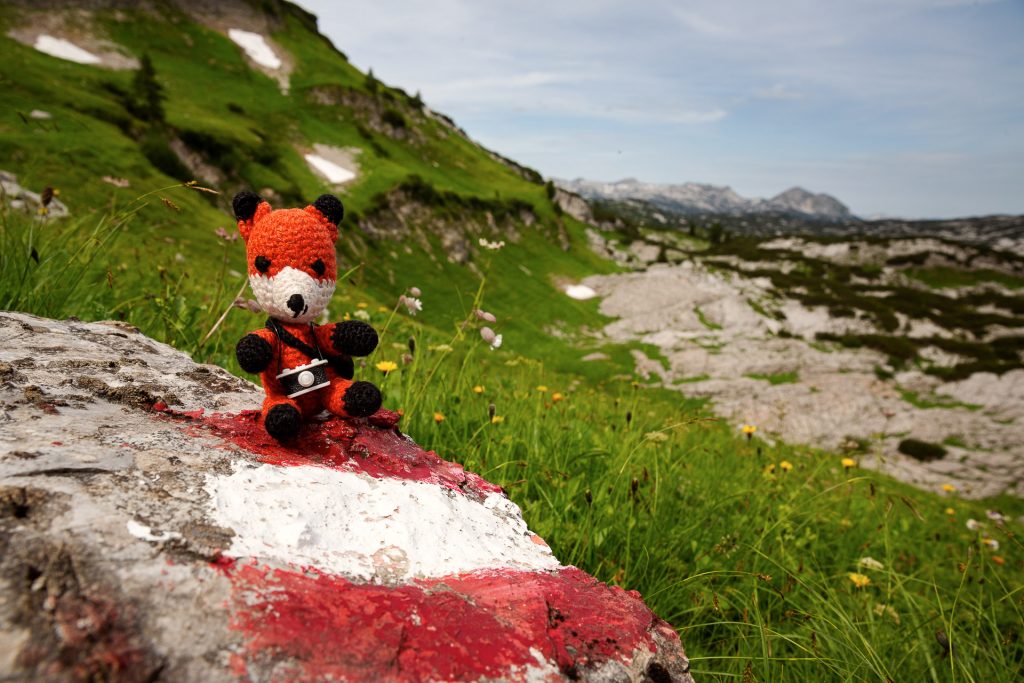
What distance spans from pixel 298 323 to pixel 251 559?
131 cm

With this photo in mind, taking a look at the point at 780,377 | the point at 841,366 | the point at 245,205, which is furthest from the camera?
the point at 841,366

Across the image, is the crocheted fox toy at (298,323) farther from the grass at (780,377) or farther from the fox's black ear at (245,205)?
the grass at (780,377)

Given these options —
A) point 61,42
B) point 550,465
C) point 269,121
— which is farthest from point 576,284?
point 550,465

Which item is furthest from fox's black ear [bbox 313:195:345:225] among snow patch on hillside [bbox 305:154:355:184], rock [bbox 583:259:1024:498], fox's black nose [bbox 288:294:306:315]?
snow patch on hillside [bbox 305:154:355:184]

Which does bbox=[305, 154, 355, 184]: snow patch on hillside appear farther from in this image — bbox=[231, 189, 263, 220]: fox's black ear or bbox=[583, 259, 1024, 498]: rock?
bbox=[231, 189, 263, 220]: fox's black ear

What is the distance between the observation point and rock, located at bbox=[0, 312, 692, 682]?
3.29 feet

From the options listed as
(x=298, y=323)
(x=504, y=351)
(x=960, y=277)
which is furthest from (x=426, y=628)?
(x=960, y=277)

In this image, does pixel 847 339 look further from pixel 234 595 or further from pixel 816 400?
pixel 234 595

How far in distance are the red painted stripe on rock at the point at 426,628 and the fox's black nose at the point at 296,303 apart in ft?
4.09

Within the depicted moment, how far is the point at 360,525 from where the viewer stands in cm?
163

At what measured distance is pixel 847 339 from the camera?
35812 mm

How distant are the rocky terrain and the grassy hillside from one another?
3.40 ft

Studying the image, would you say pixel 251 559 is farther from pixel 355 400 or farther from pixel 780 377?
pixel 780 377

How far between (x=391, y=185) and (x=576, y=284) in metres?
20.0
